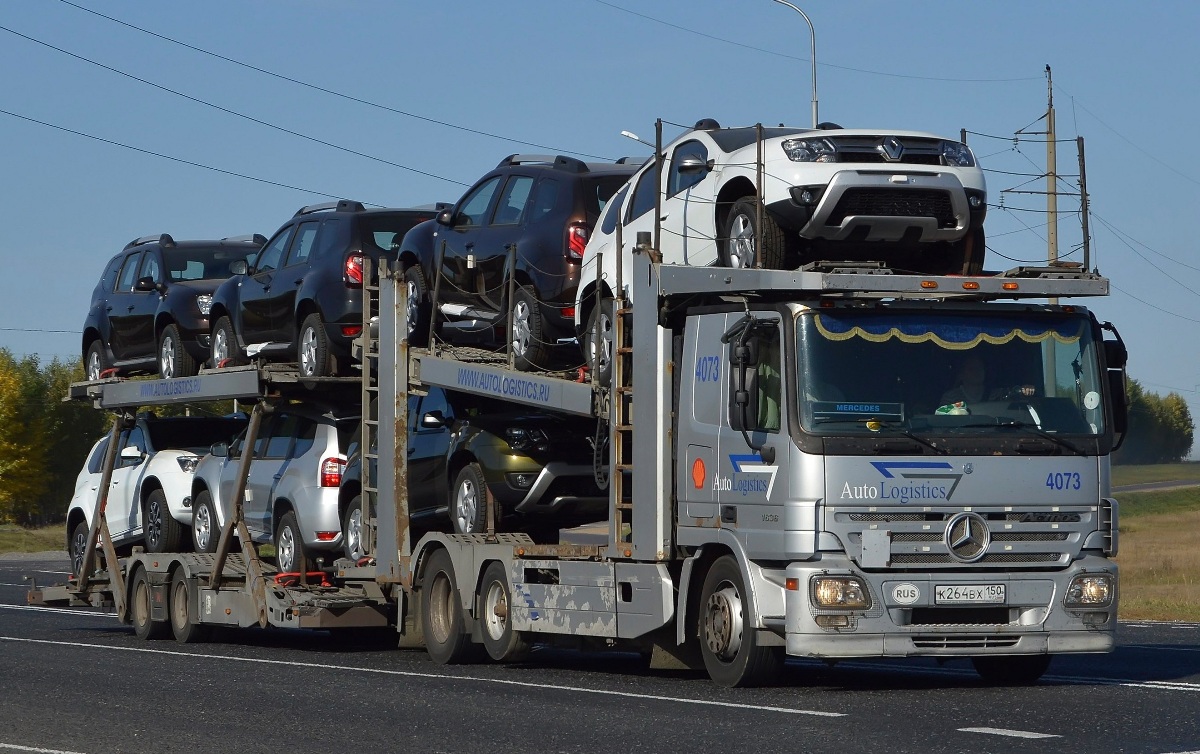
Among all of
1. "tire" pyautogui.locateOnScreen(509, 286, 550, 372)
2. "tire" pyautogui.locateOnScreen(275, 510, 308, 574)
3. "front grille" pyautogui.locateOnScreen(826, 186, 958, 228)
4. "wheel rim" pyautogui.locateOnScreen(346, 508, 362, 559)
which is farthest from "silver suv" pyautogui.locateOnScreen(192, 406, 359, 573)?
"front grille" pyautogui.locateOnScreen(826, 186, 958, 228)

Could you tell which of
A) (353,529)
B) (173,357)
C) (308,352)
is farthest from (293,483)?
(173,357)

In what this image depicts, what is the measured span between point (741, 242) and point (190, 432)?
31.2 ft

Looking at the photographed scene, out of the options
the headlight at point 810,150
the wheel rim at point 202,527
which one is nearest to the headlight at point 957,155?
the headlight at point 810,150

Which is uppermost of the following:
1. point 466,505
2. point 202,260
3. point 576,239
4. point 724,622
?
point 202,260

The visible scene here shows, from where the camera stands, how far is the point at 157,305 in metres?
19.5

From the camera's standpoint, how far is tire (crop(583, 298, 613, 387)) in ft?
41.2

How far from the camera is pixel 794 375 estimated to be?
10.8 meters

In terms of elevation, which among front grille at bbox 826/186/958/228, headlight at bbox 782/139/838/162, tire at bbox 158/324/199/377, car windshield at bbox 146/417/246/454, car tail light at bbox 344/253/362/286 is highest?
headlight at bbox 782/139/838/162

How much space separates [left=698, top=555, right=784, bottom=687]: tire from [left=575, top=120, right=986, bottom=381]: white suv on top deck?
207 cm

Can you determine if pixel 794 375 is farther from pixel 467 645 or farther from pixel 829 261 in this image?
pixel 467 645

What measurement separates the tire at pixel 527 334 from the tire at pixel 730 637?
2.85 metres

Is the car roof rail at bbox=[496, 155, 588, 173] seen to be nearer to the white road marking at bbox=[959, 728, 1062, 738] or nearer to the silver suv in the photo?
the silver suv

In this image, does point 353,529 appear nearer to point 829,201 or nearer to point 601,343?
point 601,343

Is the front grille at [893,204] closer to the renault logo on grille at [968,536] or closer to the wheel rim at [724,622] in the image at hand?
the renault logo on grille at [968,536]
